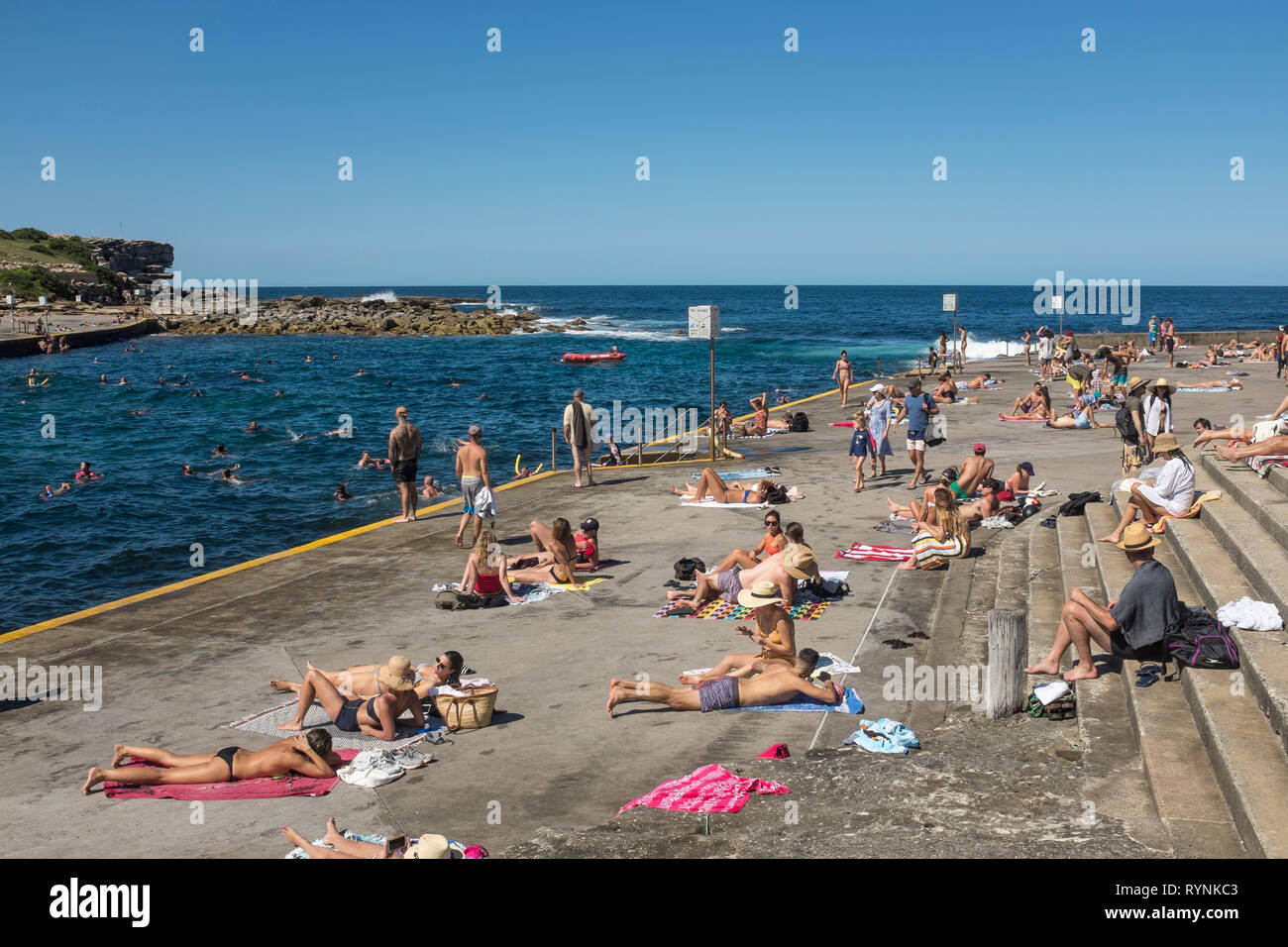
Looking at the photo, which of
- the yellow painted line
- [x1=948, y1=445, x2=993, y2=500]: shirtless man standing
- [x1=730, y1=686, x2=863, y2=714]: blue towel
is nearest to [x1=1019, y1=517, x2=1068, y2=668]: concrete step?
[x1=948, y1=445, x2=993, y2=500]: shirtless man standing

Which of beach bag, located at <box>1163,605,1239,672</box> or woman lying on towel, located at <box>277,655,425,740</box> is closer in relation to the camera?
beach bag, located at <box>1163,605,1239,672</box>

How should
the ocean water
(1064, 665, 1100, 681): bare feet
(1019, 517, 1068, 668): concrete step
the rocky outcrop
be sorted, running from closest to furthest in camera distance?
(1064, 665, 1100, 681): bare feet → (1019, 517, 1068, 668): concrete step → the ocean water → the rocky outcrop

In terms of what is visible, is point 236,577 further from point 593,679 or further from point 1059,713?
point 1059,713

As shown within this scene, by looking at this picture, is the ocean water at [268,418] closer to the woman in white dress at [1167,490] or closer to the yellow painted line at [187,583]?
the yellow painted line at [187,583]

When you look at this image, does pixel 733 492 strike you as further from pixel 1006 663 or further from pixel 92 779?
pixel 92 779

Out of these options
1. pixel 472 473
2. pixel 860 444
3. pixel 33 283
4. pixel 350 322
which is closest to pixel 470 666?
pixel 472 473

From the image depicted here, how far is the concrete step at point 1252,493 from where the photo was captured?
1055 cm

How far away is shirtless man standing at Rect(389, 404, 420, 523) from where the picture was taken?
1698 cm

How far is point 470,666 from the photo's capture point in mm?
10812

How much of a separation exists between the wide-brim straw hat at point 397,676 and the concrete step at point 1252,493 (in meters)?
8.50

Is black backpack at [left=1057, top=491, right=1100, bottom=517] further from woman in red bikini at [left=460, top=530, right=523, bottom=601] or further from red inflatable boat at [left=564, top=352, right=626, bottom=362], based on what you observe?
red inflatable boat at [left=564, top=352, right=626, bottom=362]

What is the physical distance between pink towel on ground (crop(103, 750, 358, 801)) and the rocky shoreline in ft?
335

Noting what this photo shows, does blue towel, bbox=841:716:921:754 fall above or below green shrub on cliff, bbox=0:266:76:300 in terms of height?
below
